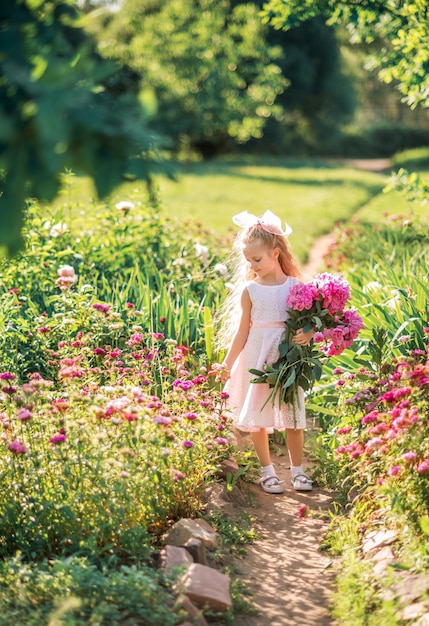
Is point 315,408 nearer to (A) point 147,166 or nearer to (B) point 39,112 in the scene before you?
(A) point 147,166

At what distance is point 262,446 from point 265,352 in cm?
50

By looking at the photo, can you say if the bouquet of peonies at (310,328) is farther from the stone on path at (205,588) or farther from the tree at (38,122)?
the tree at (38,122)

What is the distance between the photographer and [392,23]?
6527 millimetres

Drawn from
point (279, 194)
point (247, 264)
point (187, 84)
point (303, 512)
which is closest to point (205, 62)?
point (187, 84)

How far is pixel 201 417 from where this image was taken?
158 inches

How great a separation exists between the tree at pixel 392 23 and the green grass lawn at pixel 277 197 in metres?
1.95

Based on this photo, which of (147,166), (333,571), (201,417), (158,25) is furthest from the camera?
(158,25)

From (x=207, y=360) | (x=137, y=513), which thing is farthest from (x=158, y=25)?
(x=137, y=513)

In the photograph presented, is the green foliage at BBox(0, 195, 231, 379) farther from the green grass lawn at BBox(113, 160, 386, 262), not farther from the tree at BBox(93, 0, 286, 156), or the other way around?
the tree at BBox(93, 0, 286, 156)

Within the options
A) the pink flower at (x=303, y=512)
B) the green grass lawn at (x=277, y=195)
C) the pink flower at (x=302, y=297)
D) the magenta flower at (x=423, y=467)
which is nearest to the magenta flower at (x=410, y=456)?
the magenta flower at (x=423, y=467)

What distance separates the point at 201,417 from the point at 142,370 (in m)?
0.63

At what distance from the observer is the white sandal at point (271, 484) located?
14.6 feet

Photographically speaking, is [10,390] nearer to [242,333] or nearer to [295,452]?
[242,333]

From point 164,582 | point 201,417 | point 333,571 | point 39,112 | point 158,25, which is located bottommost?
Answer: point 333,571
